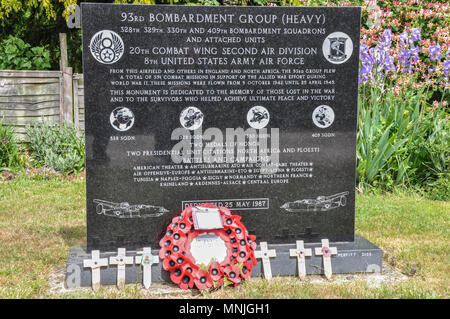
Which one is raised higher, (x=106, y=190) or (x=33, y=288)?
(x=106, y=190)

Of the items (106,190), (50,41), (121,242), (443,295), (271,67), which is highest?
(50,41)

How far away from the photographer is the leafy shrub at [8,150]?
7.71m

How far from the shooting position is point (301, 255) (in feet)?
12.7

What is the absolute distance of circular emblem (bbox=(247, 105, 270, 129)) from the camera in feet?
12.9

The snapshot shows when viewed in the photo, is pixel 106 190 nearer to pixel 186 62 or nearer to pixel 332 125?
pixel 186 62

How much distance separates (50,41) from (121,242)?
8245 mm

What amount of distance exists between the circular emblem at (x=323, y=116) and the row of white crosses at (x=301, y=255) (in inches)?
35.3

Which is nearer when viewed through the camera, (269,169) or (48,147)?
(269,169)

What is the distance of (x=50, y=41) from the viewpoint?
36.0 ft

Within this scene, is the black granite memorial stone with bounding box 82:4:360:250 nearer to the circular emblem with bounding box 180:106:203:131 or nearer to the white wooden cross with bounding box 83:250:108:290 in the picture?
the circular emblem with bounding box 180:106:203:131

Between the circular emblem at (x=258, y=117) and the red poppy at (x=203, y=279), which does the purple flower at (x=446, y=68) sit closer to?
the circular emblem at (x=258, y=117)

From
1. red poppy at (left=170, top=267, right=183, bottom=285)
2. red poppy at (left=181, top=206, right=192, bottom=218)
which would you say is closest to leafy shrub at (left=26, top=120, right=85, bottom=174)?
red poppy at (left=181, top=206, right=192, bottom=218)

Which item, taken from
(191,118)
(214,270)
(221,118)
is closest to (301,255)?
(214,270)

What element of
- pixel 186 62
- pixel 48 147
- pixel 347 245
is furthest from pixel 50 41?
pixel 347 245
